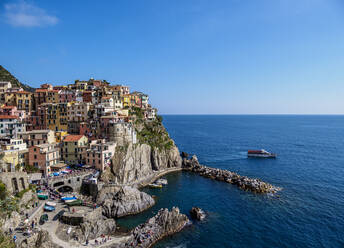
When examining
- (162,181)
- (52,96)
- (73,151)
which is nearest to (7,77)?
(52,96)

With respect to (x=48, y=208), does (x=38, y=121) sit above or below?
above

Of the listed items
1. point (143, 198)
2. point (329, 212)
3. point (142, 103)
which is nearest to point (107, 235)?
point (143, 198)

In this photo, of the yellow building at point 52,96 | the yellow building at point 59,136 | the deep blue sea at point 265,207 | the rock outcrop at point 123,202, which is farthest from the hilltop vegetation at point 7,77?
the deep blue sea at point 265,207

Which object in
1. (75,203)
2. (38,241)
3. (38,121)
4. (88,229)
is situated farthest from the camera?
(38,121)

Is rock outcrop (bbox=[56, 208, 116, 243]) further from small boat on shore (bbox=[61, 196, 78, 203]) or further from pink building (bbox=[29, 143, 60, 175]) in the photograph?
pink building (bbox=[29, 143, 60, 175])

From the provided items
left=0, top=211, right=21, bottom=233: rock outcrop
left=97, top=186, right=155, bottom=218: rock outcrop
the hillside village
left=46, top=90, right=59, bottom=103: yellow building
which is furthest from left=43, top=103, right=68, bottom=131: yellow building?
left=0, top=211, right=21, bottom=233: rock outcrop

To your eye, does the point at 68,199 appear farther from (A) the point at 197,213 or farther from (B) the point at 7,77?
(B) the point at 7,77
